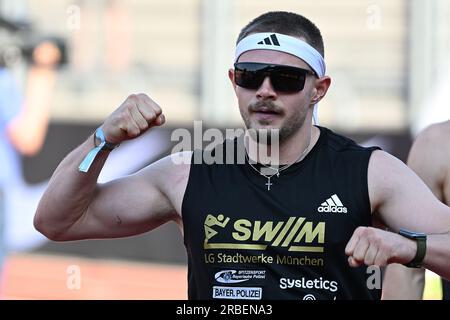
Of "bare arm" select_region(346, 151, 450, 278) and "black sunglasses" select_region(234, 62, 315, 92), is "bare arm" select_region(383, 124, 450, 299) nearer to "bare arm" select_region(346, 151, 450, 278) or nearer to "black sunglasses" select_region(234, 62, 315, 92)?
"bare arm" select_region(346, 151, 450, 278)

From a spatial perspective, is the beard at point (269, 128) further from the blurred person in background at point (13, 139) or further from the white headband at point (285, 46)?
the blurred person in background at point (13, 139)

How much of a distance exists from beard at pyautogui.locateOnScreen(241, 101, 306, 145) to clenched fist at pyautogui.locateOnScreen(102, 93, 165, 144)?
348 mm

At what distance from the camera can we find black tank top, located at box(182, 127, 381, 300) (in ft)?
12.8

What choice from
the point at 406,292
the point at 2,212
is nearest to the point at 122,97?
the point at 2,212

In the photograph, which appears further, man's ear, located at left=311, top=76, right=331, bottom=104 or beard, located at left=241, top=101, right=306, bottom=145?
man's ear, located at left=311, top=76, right=331, bottom=104

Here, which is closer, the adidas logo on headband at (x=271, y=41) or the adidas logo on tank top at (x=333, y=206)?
the adidas logo on tank top at (x=333, y=206)

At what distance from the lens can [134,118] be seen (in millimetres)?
3873

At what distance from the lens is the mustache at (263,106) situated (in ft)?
12.9

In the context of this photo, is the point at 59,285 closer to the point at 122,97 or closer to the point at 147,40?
the point at 122,97

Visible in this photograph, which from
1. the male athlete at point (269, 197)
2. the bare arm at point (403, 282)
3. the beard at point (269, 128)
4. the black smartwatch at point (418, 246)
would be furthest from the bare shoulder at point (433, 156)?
the black smartwatch at point (418, 246)

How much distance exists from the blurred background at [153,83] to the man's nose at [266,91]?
5.39 m

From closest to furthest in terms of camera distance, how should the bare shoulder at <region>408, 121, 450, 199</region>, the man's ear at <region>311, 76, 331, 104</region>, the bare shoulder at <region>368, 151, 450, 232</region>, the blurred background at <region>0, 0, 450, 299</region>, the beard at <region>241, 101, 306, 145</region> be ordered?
the bare shoulder at <region>368, 151, 450, 232</region> → the beard at <region>241, 101, 306, 145</region> → the man's ear at <region>311, 76, 331, 104</region> → the bare shoulder at <region>408, 121, 450, 199</region> → the blurred background at <region>0, 0, 450, 299</region>

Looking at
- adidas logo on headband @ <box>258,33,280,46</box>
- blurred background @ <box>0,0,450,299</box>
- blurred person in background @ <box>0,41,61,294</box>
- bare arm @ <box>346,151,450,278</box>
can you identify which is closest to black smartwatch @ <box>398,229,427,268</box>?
bare arm @ <box>346,151,450,278</box>

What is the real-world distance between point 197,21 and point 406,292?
26.5ft
